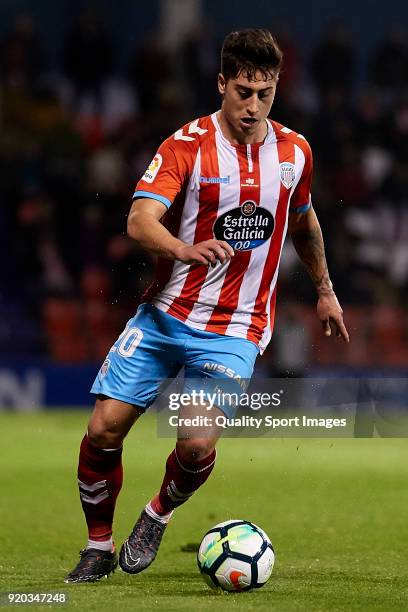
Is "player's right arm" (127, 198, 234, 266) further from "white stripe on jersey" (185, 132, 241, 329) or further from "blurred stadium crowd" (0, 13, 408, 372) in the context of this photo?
"blurred stadium crowd" (0, 13, 408, 372)

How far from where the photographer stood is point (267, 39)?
16.0 ft

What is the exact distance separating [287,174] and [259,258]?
358 millimetres

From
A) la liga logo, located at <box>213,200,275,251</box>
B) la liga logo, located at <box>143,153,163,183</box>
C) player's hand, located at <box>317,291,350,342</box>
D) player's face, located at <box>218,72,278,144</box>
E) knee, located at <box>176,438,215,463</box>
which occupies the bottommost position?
knee, located at <box>176,438,215,463</box>

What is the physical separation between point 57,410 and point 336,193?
395 centimetres

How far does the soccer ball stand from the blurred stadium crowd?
259 inches

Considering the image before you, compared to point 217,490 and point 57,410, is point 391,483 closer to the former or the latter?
point 217,490

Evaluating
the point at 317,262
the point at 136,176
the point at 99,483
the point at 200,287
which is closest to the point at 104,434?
the point at 99,483

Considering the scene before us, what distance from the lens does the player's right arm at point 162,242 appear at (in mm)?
4309

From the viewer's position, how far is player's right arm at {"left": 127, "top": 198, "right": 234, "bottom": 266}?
170 inches

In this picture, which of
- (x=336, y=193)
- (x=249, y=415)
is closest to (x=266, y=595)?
(x=249, y=415)

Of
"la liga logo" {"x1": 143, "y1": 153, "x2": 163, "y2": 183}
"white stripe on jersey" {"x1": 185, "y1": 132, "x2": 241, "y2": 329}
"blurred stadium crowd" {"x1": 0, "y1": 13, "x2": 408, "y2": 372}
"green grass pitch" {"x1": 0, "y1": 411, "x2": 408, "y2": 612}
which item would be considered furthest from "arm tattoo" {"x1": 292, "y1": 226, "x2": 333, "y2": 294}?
"blurred stadium crowd" {"x1": 0, "y1": 13, "x2": 408, "y2": 372}

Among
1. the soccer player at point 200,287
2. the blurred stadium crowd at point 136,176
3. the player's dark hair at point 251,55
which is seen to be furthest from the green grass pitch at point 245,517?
the blurred stadium crowd at point 136,176

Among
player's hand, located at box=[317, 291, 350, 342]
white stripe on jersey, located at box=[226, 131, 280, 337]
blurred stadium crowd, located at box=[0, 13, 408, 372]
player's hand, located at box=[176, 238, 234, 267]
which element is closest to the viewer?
player's hand, located at box=[176, 238, 234, 267]

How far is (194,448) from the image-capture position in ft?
16.1
